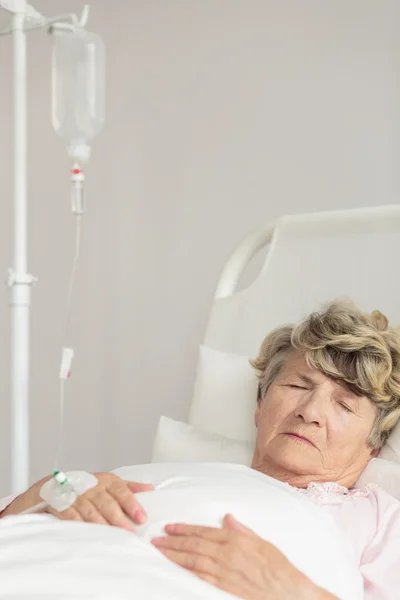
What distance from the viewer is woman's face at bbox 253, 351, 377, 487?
1551 millimetres

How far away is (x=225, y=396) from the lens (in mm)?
1864

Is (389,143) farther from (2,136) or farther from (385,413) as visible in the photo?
(2,136)

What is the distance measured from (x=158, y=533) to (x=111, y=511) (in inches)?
3.2

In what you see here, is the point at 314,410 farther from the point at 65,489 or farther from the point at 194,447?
the point at 65,489

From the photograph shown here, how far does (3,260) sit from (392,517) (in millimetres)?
2045

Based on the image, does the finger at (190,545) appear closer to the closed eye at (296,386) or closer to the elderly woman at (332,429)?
the elderly woman at (332,429)

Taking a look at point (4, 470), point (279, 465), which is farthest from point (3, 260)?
point (279, 465)

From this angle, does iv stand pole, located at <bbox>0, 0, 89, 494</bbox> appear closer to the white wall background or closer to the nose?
the nose

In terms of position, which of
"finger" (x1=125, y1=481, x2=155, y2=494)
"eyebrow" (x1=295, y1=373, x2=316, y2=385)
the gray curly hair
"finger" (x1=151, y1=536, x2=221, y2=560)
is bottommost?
"finger" (x1=151, y1=536, x2=221, y2=560)

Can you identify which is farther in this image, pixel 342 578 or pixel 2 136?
pixel 2 136

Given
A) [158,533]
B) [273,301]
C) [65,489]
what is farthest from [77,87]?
[158,533]

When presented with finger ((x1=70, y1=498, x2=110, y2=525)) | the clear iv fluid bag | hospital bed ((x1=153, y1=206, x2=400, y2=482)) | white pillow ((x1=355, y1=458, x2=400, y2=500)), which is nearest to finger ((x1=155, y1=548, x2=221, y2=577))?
finger ((x1=70, y1=498, x2=110, y2=525))

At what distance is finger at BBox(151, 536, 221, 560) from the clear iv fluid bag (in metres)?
0.91

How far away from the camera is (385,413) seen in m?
1.62
